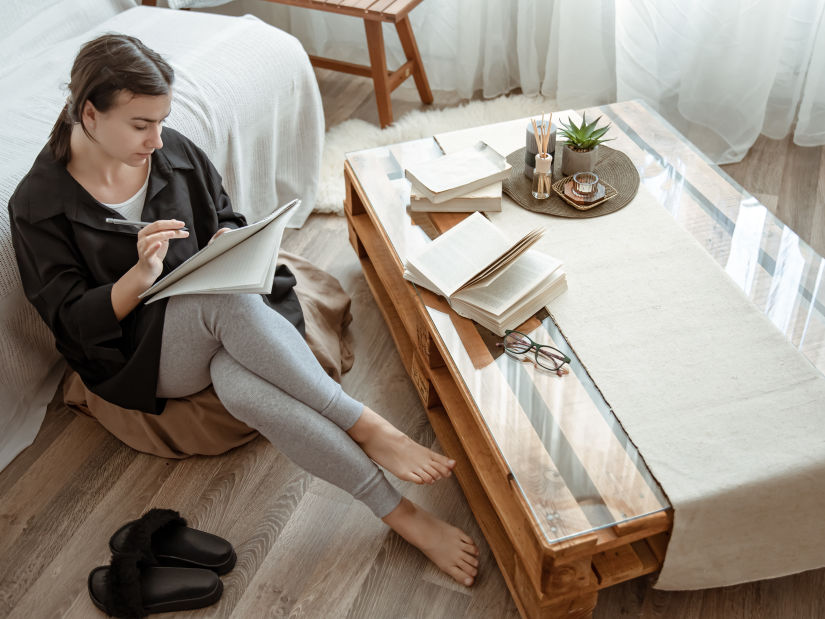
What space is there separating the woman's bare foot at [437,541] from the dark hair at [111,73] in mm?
891

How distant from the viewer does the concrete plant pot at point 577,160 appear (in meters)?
1.81

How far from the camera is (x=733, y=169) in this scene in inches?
102

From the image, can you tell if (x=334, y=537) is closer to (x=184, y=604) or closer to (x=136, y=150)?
(x=184, y=604)

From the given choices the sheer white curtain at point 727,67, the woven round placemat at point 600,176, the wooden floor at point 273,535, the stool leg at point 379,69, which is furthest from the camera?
the stool leg at point 379,69

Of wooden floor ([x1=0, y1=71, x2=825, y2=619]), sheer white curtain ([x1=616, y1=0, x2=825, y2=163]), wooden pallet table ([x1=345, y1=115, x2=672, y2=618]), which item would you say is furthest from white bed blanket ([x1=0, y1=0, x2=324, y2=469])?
sheer white curtain ([x1=616, y1=0, x2=825, y2=163])

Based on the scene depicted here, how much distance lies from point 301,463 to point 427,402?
0.35m

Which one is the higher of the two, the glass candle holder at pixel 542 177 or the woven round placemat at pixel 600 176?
the glass candle holder at pixel 542 177

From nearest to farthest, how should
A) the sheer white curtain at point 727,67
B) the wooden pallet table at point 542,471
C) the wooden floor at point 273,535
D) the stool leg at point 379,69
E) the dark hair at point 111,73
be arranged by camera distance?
the wooden pallet table at point 542,471 → the dark hair at point 111,73 → the wooden floor at point 273,535 → the sheer white curtain at point 727,67 → the stool leg at point 379,69

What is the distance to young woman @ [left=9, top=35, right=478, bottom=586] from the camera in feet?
4.60

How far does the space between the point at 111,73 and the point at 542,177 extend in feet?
3.02

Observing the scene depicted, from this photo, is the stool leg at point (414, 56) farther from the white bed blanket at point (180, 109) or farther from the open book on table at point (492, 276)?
the open book on table at point (492, 276)

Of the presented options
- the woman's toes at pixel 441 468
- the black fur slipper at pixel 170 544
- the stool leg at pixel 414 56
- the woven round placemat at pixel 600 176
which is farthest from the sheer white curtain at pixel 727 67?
the black fur slipper at pixel 170 544

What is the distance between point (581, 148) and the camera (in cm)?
182

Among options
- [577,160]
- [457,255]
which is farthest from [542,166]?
[457,255]
